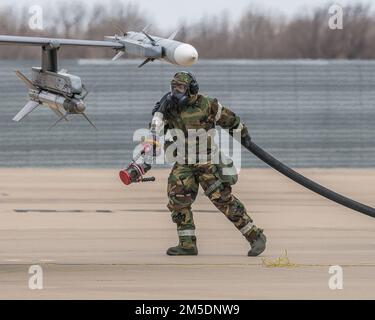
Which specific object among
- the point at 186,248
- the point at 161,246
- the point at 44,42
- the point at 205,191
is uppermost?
the point at 44,42

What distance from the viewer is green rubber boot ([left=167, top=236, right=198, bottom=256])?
15.5m

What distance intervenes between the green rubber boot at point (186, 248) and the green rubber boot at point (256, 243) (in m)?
0.61

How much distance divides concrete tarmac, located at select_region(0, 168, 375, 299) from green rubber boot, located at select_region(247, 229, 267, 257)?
4.2 inches

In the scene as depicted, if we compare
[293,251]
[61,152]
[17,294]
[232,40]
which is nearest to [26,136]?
[61,152]

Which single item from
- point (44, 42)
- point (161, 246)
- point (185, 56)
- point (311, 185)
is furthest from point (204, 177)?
point (44, 42)

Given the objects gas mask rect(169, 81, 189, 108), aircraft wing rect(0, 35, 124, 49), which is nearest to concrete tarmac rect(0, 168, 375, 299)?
gas mask rect(169, 81, 189, 108)

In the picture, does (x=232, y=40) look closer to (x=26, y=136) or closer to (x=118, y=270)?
(x=26, y=136)

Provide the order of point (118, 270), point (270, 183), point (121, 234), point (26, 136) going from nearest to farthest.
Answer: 1. point (118, 270)
2. point (121, 234)
3. point (270, 183)
4. point (26, 136)

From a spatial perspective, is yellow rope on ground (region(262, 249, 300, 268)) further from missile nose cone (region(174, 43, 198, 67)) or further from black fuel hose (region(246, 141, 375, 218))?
missile nose cone (region(174, 43, 198, 67))

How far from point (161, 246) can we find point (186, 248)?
1.16m

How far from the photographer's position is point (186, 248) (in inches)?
611

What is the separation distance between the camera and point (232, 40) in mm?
45531

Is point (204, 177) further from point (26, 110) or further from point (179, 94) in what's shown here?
point (26, 110)
